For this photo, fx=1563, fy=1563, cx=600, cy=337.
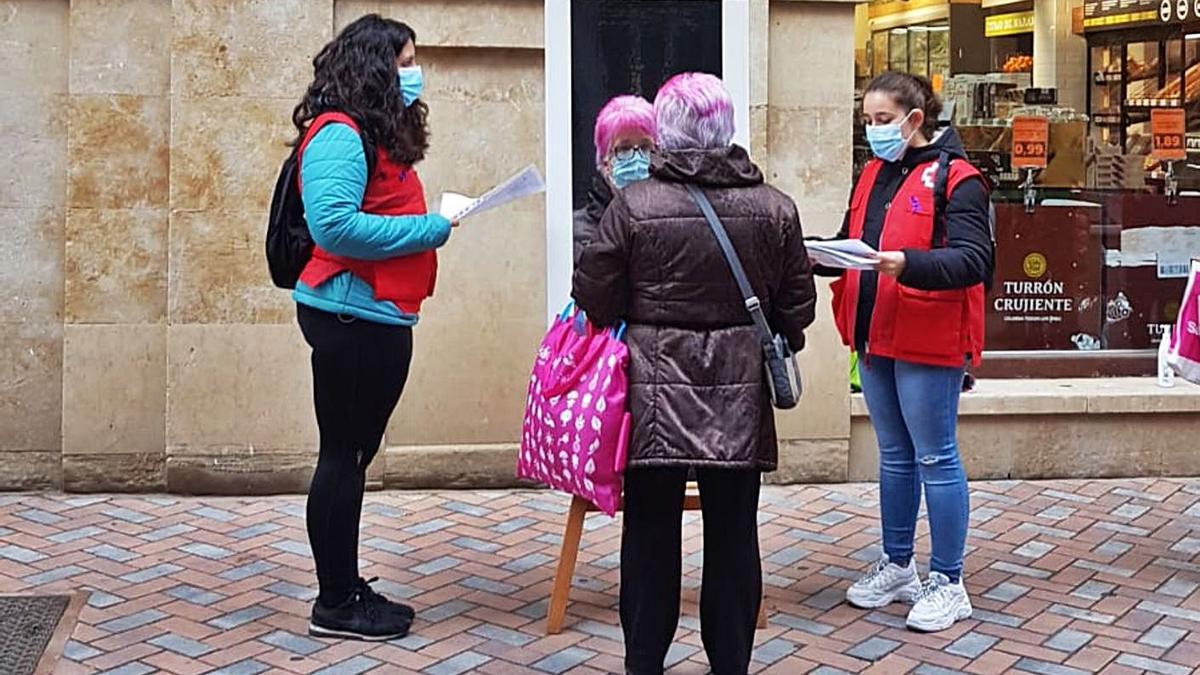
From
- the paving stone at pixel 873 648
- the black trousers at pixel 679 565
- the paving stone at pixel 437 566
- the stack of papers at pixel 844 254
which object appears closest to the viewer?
the black trousers at pixel 679 565

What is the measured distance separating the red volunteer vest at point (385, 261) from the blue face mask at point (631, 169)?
0.64 m

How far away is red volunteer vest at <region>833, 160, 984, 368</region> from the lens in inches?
196

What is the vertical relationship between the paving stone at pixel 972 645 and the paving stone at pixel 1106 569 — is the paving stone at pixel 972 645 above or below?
below

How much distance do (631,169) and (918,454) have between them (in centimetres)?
132

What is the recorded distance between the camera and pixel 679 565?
4.33m

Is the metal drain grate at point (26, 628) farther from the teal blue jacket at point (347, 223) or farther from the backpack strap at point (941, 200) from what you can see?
the backpack strap at point (941, 200)

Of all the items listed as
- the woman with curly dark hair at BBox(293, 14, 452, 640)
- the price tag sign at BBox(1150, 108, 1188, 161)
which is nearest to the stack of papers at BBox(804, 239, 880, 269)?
the woman with curly dark hair at BBox(293, 14, 452, 640)

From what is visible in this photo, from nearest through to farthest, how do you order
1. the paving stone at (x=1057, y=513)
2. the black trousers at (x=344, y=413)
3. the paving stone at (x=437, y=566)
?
the black trousers at (x=344, y=413), the paving stone at (x=437, y=566), the paving stone at (x=1057, y=513)

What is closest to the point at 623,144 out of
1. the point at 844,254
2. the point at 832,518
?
the point at 844,254

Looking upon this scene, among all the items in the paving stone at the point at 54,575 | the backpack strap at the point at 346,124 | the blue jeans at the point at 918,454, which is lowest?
the paving stone at the point at 54,575

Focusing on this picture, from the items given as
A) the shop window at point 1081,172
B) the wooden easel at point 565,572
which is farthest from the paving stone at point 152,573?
the shop window at point 1081,172

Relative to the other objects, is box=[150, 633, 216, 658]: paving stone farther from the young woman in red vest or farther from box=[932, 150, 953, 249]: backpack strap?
box=[932, 150, 953, 249]: backpack strap

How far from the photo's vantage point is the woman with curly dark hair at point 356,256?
180 inches

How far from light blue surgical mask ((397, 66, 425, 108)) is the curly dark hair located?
0.03 metres
